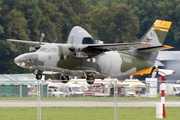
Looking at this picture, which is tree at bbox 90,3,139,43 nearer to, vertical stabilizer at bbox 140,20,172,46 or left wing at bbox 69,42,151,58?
vertical stabilizer at bbox 140,20,172,46

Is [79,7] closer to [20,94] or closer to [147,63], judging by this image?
[147,63]

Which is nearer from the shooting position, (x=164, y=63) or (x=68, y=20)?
(x=164, y=63)

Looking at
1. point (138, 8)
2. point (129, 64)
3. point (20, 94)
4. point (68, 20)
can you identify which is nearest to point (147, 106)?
point (20, 94)

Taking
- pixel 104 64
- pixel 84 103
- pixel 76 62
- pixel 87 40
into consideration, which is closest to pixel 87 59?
pixel 76 62

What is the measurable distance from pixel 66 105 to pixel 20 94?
3.08m

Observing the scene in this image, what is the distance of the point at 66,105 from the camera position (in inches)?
952

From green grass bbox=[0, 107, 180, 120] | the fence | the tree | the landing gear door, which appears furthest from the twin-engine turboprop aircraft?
the tree

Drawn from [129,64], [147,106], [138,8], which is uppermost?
[138,8]

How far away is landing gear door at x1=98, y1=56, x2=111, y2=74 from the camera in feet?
110

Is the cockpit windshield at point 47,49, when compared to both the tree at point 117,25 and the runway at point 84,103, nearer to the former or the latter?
the runway at point 84,103

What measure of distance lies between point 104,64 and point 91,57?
A: 1.45 m

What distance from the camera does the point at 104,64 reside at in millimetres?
33688

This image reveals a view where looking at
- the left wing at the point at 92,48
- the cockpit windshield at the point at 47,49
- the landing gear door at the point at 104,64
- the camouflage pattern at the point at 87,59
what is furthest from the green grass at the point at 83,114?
the landing gear door at the point at 104,64

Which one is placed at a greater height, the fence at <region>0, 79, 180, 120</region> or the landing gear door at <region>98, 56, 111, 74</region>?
the landing gear door at <region>98, 56, 111, 74</region>
